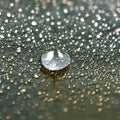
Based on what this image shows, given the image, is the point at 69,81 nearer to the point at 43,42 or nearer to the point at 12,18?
the point at 43,42

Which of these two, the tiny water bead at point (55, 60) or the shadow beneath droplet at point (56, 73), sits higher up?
the tiny water bead at point (55, 60)

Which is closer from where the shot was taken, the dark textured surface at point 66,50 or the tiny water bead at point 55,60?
the dark textured surface at point 66,50

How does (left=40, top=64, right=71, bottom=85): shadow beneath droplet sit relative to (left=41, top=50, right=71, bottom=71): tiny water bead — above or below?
below

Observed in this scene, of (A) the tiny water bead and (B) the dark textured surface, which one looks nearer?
(B) the dark textured surface
